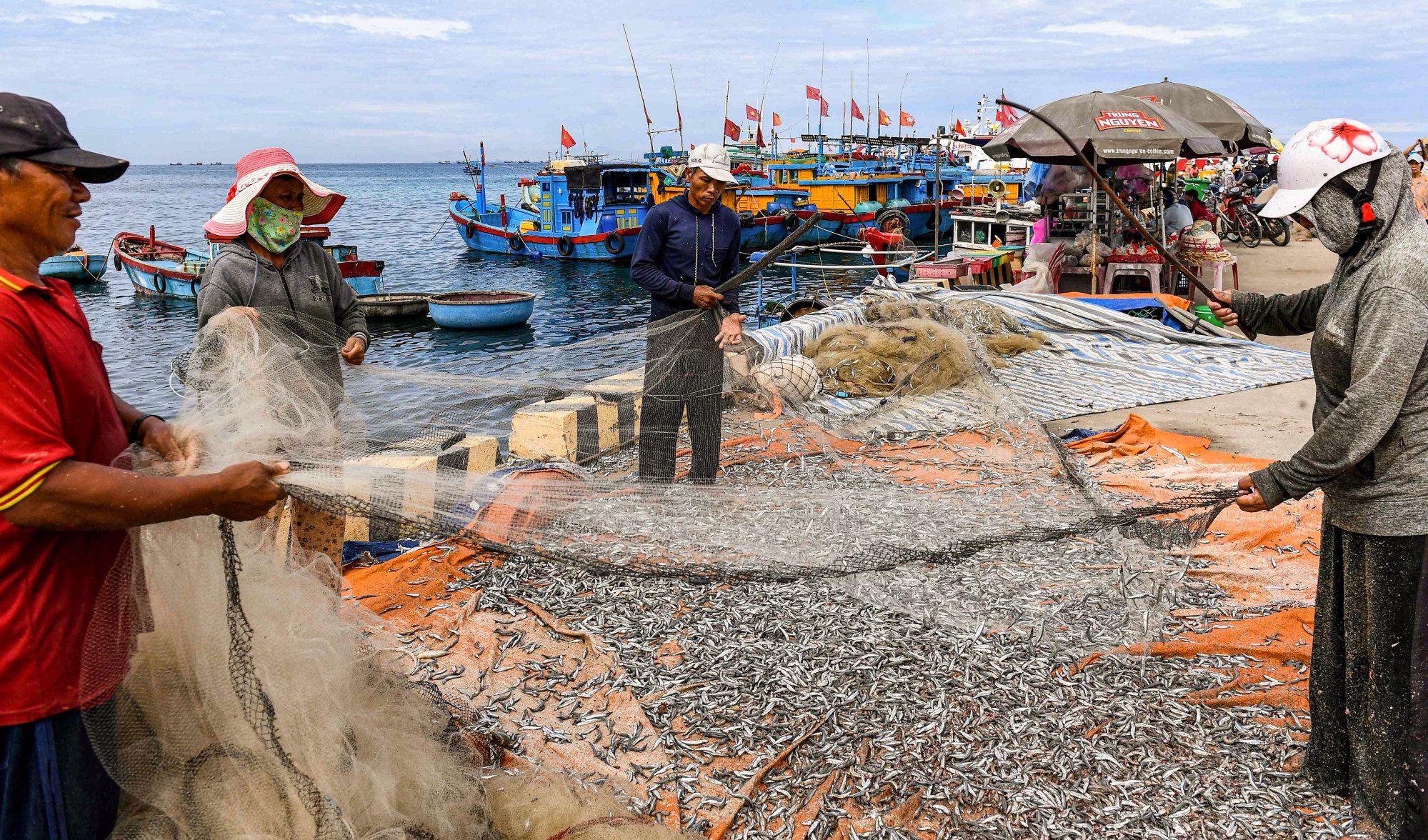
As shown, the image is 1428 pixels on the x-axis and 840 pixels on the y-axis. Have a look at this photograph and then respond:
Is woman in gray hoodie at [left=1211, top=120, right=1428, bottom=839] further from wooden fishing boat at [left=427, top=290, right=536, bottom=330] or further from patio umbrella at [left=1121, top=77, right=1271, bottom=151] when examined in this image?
wooden fishing boat at [left=427, top=290, right=536, bottom=330]

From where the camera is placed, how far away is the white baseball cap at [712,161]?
4.81 meters

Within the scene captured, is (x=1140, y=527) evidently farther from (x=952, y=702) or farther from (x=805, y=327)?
(x=805, y=327)

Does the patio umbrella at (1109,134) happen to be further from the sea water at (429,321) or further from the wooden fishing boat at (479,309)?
the wooden fishing boat at (479,309)

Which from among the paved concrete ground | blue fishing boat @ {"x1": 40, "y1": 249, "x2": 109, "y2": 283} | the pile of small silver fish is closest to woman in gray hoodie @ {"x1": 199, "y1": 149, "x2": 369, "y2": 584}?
→ the pile of small silver fish

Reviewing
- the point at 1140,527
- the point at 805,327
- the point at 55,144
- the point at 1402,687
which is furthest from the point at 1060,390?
the point at 55,144

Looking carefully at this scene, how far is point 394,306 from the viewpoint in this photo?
21.9m

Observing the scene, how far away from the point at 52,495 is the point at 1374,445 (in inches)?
118

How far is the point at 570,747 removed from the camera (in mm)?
3074

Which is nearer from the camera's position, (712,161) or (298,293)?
(298,293)

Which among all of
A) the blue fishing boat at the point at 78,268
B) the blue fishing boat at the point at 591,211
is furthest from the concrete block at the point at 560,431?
the blue fishing boat at the point at 78,268

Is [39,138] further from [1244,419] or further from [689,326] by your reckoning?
[1244,419]

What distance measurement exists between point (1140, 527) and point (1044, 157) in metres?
8.81

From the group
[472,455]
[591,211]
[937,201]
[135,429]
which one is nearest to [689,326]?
[472,455]

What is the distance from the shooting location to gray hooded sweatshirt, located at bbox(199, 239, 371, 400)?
11.2 ft
